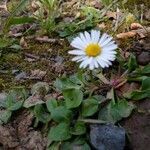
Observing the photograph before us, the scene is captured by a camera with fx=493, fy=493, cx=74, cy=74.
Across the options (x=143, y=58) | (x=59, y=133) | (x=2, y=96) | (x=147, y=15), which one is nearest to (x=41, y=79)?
(x=2, y=96)

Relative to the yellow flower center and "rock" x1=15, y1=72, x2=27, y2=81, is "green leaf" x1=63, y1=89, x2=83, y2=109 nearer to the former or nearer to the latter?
the yellow flower center

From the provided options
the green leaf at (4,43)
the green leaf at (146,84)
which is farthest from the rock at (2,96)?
the green leaf at (146,84)

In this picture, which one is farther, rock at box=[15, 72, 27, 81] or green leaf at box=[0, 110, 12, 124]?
rock at box=[15, 72, 27, 81]

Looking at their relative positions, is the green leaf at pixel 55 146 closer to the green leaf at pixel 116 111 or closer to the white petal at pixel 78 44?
the green leaf at pixel 116 111

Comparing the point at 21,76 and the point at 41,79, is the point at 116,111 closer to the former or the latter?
the point at 41,79

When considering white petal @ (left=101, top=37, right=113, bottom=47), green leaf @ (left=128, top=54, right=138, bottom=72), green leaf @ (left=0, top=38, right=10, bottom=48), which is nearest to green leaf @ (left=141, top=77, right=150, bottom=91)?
green leaf @ (left=128, top=54, right=138, bottom=72)
